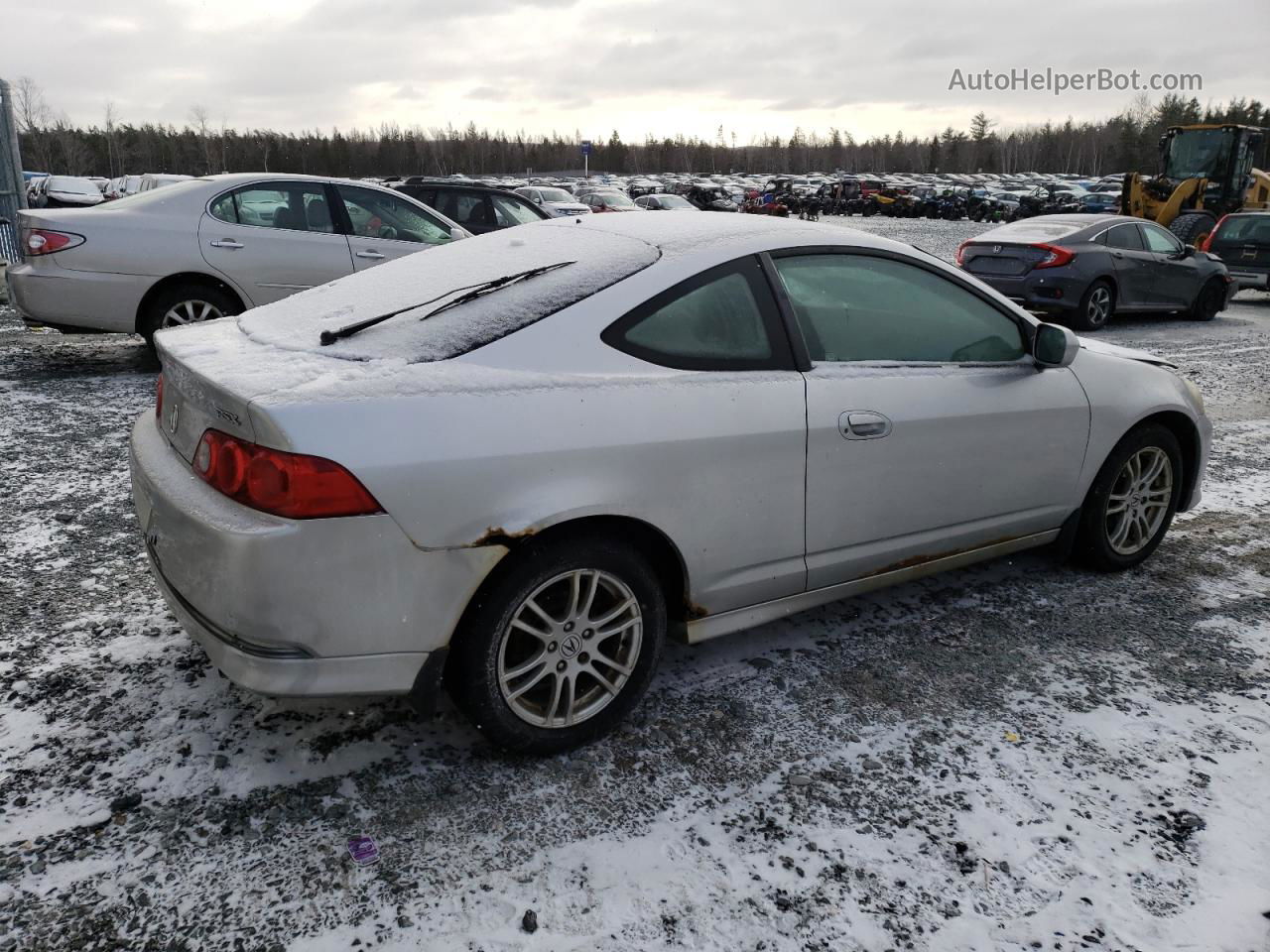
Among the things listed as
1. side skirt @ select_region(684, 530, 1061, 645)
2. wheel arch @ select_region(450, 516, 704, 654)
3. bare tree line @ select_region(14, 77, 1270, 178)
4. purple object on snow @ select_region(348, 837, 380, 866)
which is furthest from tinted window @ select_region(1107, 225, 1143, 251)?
bare tree line @ select_region(14, 77, 1270, 178)

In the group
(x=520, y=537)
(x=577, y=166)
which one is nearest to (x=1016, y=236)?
(x=520, y=537)

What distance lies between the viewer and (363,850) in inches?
89.4

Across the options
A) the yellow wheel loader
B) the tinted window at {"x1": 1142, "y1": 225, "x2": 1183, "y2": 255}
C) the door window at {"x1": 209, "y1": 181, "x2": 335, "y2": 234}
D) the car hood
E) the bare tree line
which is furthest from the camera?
the bare tree line

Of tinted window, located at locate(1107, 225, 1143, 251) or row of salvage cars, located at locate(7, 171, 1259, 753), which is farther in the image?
tinted window, located at locate(1107, 225, 1143, 251)

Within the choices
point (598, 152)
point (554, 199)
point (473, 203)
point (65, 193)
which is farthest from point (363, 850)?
point (598, 152)

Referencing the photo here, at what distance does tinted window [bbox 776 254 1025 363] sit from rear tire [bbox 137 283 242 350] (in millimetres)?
5219

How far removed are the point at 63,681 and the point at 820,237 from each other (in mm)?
2822

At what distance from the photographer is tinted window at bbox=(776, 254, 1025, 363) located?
306cm

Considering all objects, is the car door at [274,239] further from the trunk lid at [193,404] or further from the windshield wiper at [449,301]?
the windshield wiper at [449,301]

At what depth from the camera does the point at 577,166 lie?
12212 centimetres

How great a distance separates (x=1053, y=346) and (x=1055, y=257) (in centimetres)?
816

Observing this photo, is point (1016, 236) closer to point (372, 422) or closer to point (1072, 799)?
point (1072, 799)

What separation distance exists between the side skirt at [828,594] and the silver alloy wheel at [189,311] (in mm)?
5519

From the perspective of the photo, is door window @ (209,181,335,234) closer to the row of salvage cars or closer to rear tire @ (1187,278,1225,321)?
the row of salvage cars
